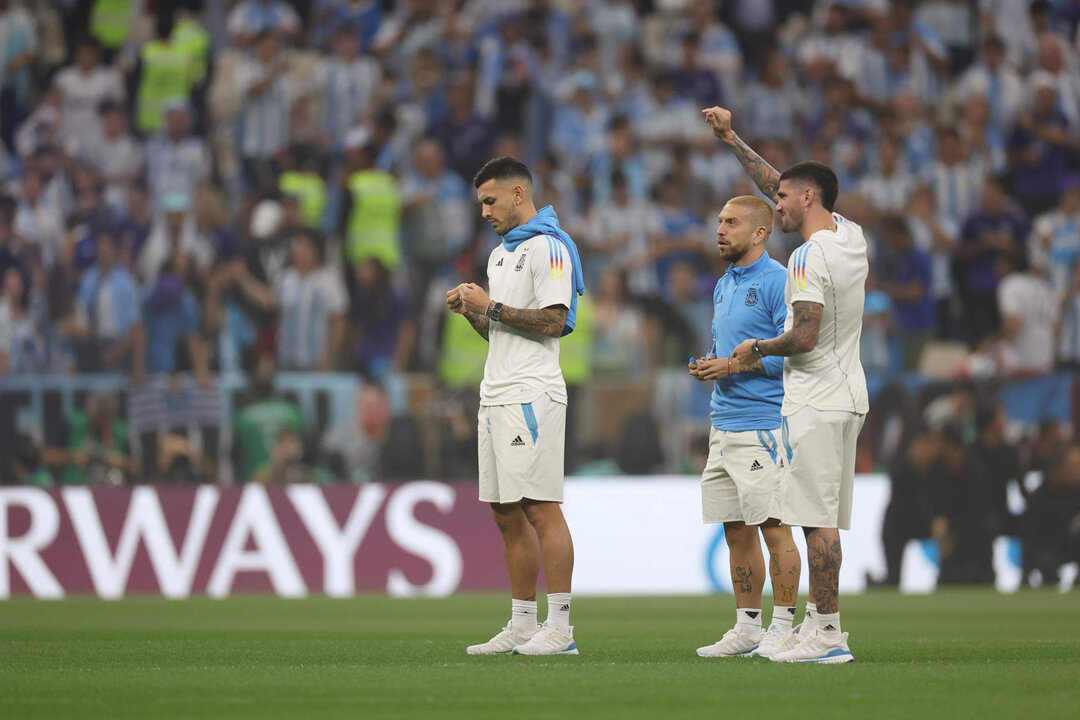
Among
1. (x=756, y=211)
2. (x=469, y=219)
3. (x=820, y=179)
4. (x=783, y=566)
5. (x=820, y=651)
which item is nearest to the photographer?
(x=820, y=651)

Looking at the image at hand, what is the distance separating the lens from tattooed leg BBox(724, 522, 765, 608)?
8.60 meters

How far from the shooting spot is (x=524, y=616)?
852 centimetres

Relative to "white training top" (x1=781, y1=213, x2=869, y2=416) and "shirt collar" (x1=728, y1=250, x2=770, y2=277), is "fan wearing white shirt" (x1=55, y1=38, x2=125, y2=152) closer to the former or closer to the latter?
"shirt collar" (x1=728, y1=250, x2=770, y2=277)

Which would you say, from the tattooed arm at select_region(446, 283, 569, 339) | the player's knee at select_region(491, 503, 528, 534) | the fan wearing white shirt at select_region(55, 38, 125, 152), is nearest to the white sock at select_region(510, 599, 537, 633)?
the player's knee at select_region(491, 503, 528, 534)

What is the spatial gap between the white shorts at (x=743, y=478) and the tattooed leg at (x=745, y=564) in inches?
4.7

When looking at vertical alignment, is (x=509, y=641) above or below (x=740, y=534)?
below

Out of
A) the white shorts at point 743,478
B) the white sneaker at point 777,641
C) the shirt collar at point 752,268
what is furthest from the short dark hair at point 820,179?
the white sneaker at point 777,641

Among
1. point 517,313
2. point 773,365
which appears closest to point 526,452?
point 517,313

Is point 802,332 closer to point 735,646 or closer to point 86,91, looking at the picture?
point 735,646

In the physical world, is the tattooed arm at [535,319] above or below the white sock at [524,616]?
above

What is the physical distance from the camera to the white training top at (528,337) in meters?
8.44

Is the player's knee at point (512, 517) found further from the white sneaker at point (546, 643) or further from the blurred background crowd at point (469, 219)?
the blurred background crowd at point (469, 219)

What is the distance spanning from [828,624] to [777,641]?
0.40 meters

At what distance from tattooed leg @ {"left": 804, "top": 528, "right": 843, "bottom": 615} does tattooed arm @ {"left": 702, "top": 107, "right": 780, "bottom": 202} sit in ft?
6.51
